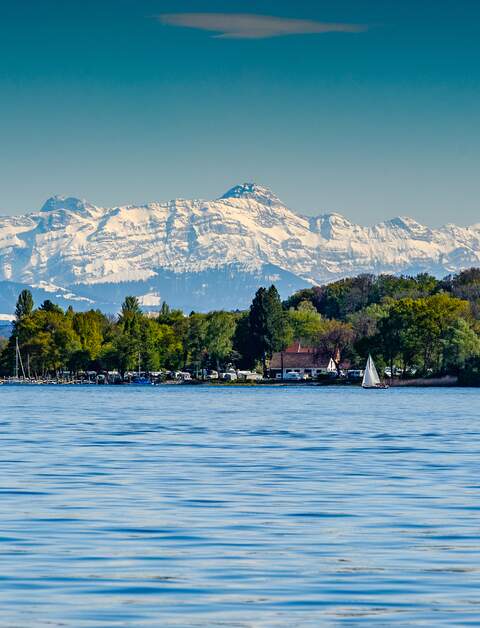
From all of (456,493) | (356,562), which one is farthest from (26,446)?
(356,562)

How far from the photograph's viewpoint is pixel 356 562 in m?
19.2

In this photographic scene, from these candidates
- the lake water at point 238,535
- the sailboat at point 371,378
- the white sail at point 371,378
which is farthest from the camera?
the white sail at point 371,378

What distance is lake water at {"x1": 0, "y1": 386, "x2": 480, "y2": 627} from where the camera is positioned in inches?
632

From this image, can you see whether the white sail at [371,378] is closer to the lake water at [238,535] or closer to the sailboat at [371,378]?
the sailboat at [371,378]

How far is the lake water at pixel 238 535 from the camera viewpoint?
1605cm

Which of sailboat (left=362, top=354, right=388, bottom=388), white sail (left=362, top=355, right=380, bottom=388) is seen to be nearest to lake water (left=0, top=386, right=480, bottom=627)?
sailboat (left=362, top=354, right=388, bottom=388)

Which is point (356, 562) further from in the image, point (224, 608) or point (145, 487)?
point (145, 487)

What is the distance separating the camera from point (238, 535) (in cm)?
2194

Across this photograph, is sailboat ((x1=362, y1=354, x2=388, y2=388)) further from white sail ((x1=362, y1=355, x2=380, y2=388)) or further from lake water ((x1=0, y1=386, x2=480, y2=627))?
lake water ((x1=0, y1=386, x2=480, y2=627))

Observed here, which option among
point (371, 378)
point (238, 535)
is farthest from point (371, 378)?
point (238, 535)

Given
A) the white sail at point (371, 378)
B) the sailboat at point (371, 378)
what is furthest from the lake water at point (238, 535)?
the white sail at point (371, 378)

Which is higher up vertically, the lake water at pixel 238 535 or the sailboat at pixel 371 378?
the sailboat at pixel 371 378

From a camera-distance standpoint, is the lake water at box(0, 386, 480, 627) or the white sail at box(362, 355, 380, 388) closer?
the lake water at box(0, 386, 480, 627)

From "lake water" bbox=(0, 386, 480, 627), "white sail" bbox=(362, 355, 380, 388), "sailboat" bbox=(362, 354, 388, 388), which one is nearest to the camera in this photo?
"lake water" bbox=(0, 386, 480, 627)
